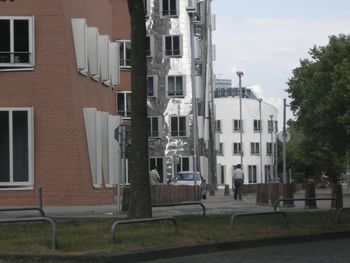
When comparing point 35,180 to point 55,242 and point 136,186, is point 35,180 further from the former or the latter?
point 55,242

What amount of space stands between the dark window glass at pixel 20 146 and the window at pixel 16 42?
78.1 inches

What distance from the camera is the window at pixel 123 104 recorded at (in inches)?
1976

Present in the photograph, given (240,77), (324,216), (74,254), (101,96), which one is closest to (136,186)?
(74,254)

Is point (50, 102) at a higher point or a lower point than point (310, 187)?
higher

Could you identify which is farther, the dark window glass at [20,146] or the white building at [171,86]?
the white building at [171,86]

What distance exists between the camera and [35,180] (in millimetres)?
26969

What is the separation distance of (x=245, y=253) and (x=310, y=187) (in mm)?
11092

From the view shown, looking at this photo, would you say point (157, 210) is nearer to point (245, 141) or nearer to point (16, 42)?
point (16, 42)

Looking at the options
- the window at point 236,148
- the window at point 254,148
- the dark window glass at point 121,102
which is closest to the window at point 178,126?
the dark window glass at point 121,102

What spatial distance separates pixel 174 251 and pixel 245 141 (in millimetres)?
80044

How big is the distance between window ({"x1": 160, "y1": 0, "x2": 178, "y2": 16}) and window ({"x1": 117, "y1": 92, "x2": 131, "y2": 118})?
860 cm

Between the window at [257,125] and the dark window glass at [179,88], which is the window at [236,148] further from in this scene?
the dark window glass at [179,88]

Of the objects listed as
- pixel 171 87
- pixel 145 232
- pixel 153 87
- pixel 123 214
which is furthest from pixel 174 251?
pixel 171 87

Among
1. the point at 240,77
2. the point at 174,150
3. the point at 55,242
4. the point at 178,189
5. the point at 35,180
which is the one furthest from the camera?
the point at 240,77
